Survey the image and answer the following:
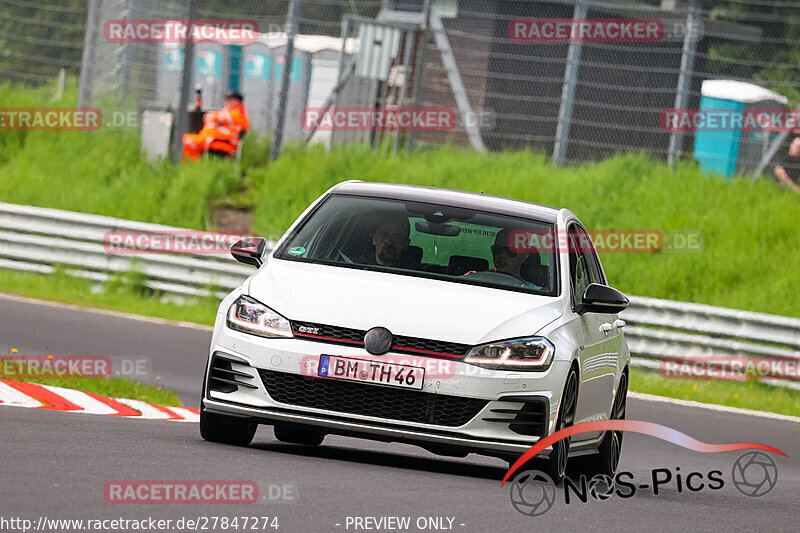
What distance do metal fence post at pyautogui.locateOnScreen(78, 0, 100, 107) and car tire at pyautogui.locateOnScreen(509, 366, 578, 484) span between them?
1710 cm

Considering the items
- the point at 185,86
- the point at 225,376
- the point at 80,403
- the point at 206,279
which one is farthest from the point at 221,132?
the point at 225,376

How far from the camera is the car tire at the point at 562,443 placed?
7938 mm

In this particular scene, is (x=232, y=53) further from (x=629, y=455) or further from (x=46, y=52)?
(x=629, y=455)

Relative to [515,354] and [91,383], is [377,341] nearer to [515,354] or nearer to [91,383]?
[515,354]

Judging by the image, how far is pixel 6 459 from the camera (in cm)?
688

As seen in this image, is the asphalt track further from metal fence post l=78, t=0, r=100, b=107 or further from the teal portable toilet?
metal fence post l=78, t=0, r=100, b=107

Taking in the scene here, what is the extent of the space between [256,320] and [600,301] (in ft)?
6.32

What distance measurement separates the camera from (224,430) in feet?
27.6

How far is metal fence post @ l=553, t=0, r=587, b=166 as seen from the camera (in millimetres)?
20609

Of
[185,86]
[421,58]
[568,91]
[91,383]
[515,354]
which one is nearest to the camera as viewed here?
[515,354]

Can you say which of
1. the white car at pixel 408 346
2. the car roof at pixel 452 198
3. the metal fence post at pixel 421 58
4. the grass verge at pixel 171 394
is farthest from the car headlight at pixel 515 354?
the metal fence post at pixel 421 58

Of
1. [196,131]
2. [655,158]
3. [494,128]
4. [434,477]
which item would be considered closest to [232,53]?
[196,131]

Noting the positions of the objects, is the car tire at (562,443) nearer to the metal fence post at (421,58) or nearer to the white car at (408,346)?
the white car at (408,346)

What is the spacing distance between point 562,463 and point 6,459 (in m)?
2.85
